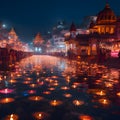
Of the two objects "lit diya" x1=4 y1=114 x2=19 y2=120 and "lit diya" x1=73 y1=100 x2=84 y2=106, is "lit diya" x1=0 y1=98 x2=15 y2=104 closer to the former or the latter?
"lit diya" x1=4 y1=114 x2=19 y2=120

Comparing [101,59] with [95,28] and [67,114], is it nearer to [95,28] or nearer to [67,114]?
[67,114]

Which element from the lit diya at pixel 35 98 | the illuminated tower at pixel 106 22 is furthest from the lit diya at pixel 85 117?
the illuminated tower at pixel 106 22

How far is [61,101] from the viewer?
23.9 ft

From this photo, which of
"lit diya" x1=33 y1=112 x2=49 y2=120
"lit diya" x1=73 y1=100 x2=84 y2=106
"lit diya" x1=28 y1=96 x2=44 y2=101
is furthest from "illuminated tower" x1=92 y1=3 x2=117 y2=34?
"lit diya" x1=33 y1=112 x2=49 y2=120

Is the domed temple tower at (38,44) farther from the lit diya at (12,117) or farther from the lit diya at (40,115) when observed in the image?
the lit diya at (12,117)

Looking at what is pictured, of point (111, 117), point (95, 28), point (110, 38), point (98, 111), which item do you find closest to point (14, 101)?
point (98, 111)

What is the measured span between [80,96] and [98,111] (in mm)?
2002

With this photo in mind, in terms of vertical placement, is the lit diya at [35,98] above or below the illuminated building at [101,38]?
below

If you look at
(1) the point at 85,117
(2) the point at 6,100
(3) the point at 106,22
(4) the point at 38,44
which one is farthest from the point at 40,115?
(4) the point at 38,44

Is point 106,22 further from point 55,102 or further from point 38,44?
point 38,44

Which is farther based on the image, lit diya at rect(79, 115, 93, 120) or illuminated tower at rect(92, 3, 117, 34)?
illuminated tower at rect(92, 3, 117, 34)

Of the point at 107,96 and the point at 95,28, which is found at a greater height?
the point at 95,28

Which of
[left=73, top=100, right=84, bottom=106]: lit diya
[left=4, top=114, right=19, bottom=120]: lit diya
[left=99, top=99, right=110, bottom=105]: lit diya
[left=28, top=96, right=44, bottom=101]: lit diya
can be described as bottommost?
[left=99, top=99, right=110, bottom=105]: lit diya

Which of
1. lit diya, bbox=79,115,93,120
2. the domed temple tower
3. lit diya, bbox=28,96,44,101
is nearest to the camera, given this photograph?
lit diya, bbox=79,115,93,120
